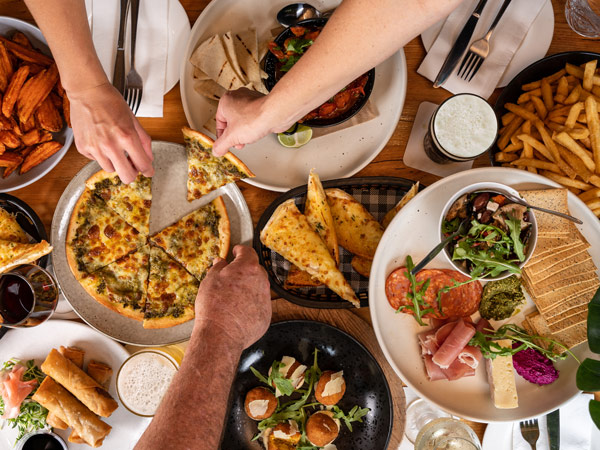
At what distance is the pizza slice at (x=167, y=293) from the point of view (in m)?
2.45

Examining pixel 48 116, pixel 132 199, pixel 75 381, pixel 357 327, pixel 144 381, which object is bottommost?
pixel 75 381

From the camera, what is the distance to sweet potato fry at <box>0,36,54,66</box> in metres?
2.18

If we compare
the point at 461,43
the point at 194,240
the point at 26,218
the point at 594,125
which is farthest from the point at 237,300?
the point at 594,125

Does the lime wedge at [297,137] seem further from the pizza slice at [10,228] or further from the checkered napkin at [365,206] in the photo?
the pizza slice at [10,228]

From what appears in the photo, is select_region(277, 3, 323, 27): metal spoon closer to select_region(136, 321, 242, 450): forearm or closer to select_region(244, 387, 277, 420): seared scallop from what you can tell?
select_region(136, 321, 242, 450): forearm

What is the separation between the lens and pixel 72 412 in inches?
94.8

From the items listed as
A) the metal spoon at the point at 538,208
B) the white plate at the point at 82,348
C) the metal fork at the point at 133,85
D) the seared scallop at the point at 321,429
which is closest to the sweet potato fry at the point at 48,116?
the metal fork at the point at 133,85

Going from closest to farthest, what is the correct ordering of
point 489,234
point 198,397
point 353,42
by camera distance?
point 353,42, point 198,397, point 489,234

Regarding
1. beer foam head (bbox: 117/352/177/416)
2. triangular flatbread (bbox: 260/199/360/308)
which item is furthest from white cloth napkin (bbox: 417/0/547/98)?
beer foam head (bbox: 117/352/177/416)

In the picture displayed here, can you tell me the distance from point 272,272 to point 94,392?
3.86 feet

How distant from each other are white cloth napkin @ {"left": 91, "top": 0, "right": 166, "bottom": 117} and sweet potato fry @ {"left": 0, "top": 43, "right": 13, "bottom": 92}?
415 millimetres

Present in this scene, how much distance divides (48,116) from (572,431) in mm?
3297

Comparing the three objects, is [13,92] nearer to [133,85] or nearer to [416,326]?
[133,85]

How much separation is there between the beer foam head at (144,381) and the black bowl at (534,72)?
209 centimetres
